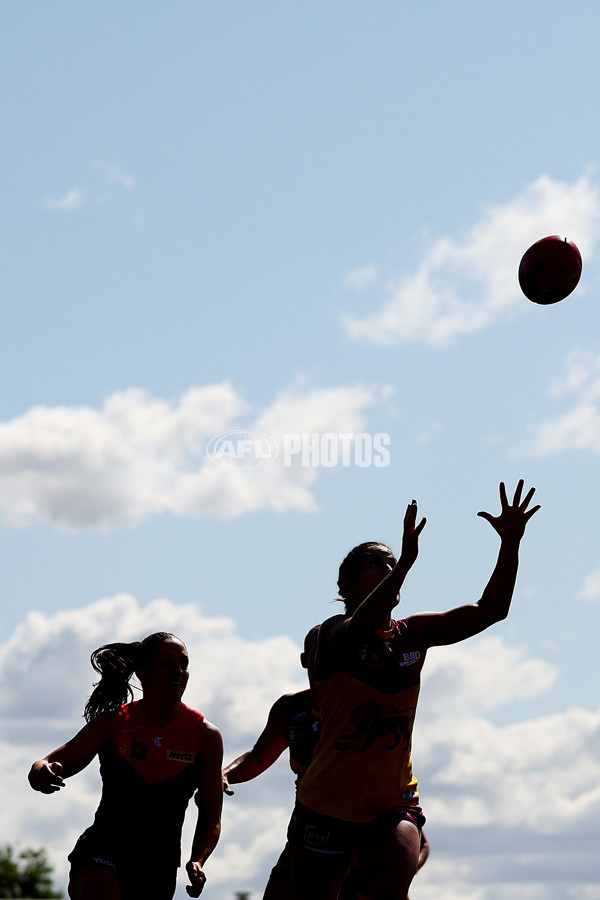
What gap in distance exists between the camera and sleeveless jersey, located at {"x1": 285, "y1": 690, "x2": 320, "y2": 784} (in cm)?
905

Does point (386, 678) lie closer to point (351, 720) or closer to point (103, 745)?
point (351, 720)

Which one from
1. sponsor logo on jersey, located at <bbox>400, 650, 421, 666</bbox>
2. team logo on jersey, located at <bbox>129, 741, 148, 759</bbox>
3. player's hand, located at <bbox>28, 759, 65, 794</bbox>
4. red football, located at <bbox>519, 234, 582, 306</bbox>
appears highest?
red football, located at <bbox>519, 234, 582, 306</bbox>

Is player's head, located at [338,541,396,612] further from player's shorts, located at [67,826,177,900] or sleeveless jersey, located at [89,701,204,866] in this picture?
player's shorts, located at [67,826,177,900]

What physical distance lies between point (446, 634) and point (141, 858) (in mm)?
2401

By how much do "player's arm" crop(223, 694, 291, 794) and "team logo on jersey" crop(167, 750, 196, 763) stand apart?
0.75 meters

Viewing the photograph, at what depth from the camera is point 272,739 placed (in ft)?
30.8

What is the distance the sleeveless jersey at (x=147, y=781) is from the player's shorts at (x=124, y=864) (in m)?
0.04

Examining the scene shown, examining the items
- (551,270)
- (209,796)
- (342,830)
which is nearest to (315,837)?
(342,830)

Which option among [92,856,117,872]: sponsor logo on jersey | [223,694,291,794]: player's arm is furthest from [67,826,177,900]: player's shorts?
[223,694,291,794]: player's arm

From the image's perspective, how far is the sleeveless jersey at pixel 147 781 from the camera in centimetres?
838

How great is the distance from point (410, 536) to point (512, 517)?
0.89 meters

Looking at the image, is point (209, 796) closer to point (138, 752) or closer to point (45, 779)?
point (138, 752)

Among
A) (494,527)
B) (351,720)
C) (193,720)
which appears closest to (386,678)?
(351,720)

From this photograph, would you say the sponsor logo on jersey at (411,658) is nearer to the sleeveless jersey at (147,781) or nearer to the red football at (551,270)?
the sleeveless jersey at (147,781)
